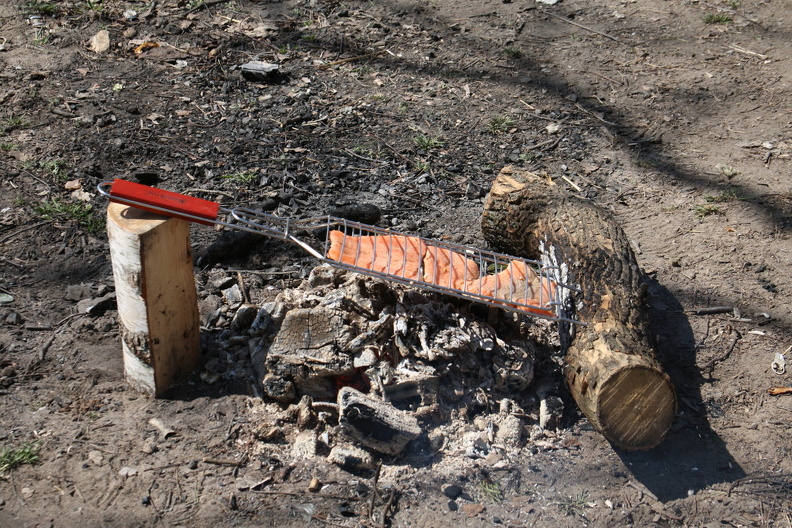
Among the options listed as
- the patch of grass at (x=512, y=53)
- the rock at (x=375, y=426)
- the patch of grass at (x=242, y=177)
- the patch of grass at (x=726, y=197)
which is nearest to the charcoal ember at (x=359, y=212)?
the patch of grass at (x=242, y=177)

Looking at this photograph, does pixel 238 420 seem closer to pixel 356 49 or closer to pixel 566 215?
pixel 566 215

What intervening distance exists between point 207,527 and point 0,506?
82 centimetres

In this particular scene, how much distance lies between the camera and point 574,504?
280cm

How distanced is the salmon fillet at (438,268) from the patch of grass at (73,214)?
1.90m

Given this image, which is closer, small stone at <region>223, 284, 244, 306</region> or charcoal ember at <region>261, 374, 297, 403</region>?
charcoal ember at <region>261, 374, 297, 403</region>

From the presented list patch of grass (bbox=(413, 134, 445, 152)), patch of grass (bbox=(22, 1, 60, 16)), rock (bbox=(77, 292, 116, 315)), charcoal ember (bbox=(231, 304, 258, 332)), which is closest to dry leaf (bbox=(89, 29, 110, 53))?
patch of grass (bbox=(22, 1, 60, 16))

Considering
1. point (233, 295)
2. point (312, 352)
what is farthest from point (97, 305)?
point (312, 352)

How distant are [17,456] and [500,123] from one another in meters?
4.25

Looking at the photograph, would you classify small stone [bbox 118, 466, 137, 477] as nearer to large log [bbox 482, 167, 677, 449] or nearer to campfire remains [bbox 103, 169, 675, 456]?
campfire remains [bbox 103, 169, 675, 456]

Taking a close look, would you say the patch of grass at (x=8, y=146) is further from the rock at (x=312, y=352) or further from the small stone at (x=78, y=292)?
the rock at (x=312, y=352)

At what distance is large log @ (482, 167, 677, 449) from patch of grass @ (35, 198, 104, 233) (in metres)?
2.49

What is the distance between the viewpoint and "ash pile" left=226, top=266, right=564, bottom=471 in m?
2.95

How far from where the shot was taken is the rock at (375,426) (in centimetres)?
288

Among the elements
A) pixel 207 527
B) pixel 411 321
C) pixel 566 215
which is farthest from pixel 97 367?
pixel 566 215
